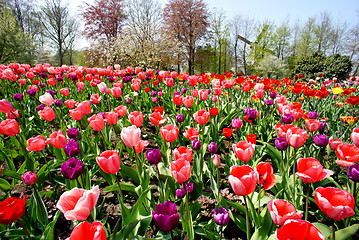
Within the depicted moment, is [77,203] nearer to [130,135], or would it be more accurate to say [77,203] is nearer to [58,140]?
[130,135]

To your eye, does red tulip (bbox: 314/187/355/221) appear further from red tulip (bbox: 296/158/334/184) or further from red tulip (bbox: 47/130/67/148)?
red tulip (bbox: 47/130/67/148)

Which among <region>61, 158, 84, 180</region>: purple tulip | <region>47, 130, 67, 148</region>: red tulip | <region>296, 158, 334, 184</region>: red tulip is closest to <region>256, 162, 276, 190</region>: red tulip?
<region>296, 158, 334, 184</region>: red tulip

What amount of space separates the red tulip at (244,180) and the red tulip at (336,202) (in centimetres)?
24

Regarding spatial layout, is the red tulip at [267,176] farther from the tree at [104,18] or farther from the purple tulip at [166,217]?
the tree at [104,18]

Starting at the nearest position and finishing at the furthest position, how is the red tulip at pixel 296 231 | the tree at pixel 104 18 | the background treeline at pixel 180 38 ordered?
the red tulip at pixel 296 231 → the background treeline at pixel 180 38 → the tree at pixel 104 18

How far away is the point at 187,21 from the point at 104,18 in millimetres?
11063

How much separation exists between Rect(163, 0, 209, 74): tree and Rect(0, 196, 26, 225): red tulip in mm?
21534

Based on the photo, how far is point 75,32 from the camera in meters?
30.6

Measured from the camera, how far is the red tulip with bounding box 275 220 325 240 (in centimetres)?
59

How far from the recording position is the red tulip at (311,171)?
90 centimetres

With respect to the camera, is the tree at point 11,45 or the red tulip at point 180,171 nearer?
the red tulip at point 180,171

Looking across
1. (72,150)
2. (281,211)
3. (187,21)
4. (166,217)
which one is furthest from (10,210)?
(187,21)

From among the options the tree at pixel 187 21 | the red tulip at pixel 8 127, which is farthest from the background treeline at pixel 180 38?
the red tulip at pixel 8 127

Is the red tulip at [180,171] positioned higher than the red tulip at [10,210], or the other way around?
the red tulip at [180,171]
